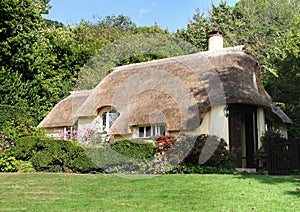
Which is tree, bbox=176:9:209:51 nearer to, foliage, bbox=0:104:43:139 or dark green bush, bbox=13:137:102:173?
foliage, bbox=0:104:43:139

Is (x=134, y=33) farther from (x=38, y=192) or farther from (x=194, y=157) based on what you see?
(x=38, y=192)

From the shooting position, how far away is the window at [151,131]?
19.6 m

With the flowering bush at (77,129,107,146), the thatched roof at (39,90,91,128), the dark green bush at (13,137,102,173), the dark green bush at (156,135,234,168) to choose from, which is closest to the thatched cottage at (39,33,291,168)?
the flowering bush at (77,129,107,146)

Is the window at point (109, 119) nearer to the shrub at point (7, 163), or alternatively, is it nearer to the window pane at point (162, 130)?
the window pane at point (162, 130)

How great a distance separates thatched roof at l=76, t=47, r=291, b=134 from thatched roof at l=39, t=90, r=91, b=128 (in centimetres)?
231

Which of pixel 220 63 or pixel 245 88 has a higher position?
pixel 220 63

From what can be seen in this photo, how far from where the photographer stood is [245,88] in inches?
733

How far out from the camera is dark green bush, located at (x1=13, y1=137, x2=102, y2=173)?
16562 millimetres

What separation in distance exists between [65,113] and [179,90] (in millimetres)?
9839

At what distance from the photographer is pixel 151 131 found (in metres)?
19.8

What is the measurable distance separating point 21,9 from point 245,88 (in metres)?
15.2

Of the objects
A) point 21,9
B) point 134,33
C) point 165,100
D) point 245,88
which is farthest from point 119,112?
point 134,33

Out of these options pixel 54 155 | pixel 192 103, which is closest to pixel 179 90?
pixel 192 103

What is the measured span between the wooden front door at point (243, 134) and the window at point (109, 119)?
6791 mm
